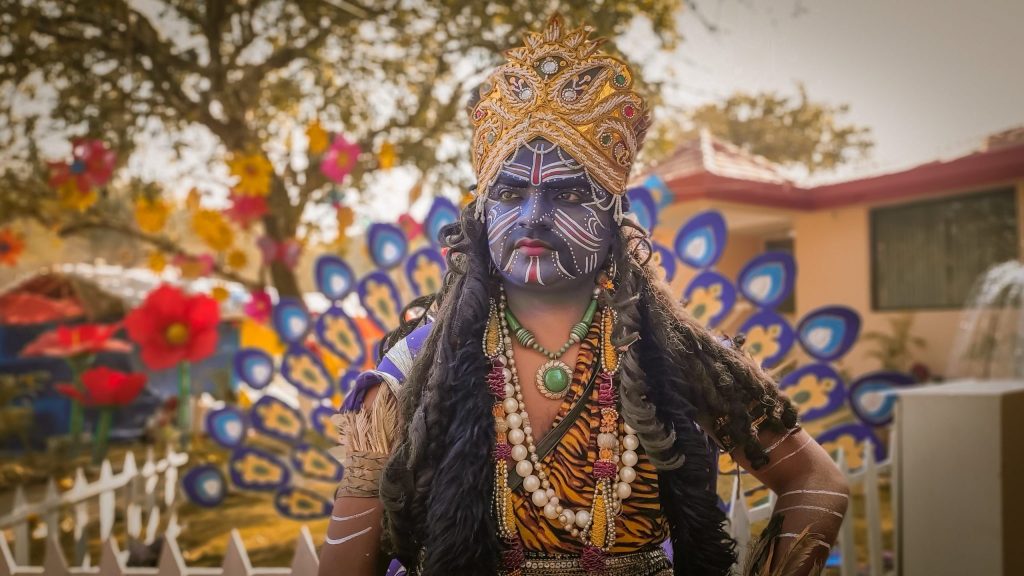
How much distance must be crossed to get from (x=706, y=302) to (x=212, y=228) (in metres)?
3.66

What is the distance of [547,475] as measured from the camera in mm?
1651

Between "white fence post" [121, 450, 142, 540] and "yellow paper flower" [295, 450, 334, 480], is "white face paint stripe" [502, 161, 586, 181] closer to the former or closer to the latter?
"yellow paper flower" [295, 450, 334, 480]

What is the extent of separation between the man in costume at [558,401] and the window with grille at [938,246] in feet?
28.1

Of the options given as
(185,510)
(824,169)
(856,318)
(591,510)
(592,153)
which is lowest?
(185,510)

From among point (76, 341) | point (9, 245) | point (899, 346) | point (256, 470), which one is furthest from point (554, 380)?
point (899, 346)

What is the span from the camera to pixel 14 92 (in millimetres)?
5992

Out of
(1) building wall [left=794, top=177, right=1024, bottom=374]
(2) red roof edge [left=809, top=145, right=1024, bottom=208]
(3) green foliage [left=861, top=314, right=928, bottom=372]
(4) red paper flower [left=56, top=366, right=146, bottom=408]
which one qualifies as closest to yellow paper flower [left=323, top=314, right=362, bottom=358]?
(4) red paper flower [left=56, top=366, right=146, bottom=408]

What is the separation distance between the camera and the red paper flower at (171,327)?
5137 mm

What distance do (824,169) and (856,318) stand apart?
17.3 m

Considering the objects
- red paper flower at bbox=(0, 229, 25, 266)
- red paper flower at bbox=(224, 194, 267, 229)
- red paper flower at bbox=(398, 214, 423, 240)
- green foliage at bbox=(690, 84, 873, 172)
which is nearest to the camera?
red paper flower at bbox=(398, 214, 423, 240)

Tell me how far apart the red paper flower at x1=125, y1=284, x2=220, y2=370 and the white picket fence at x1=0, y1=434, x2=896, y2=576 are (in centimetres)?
78

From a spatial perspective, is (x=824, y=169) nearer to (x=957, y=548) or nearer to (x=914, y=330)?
(x=914, y=330)

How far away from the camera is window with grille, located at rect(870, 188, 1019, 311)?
28.3 feet

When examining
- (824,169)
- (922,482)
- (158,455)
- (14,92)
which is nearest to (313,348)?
(922,482)
